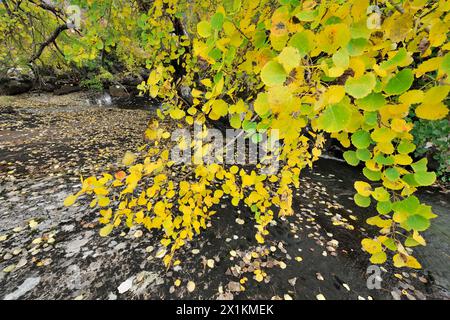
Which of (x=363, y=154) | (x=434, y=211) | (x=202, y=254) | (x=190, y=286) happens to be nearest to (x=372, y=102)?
(x=363, y=154)

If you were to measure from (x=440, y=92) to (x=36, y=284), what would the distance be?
370 centimetres

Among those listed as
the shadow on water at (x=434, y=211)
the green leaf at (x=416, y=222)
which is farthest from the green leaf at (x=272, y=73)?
the shadow on water at (x=434, y=211)

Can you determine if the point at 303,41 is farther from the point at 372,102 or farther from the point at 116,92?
the point at 116,92

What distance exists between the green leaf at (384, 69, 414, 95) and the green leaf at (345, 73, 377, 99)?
13 cm

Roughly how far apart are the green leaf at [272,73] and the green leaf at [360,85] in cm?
17

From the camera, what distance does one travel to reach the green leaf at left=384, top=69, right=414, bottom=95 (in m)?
0.64

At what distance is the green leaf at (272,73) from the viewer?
539 millimetres

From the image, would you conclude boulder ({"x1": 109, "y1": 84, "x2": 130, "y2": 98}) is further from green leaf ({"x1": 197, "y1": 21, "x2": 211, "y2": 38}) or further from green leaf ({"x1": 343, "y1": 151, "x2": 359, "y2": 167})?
green leaf ({"x1": 343, "y1": 151, "x2": 359, "y2": 167})

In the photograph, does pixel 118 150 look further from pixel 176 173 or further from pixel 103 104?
pixel 103 104

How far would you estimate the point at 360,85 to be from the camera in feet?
1.88

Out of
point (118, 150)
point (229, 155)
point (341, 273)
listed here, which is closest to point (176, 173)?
point (229, 155)

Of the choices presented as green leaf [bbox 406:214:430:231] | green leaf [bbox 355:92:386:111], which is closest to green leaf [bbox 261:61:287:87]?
green leaf [bbox 355:92:386:111]

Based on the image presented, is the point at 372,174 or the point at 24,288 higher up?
the point at 372,174

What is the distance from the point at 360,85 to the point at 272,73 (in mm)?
227
